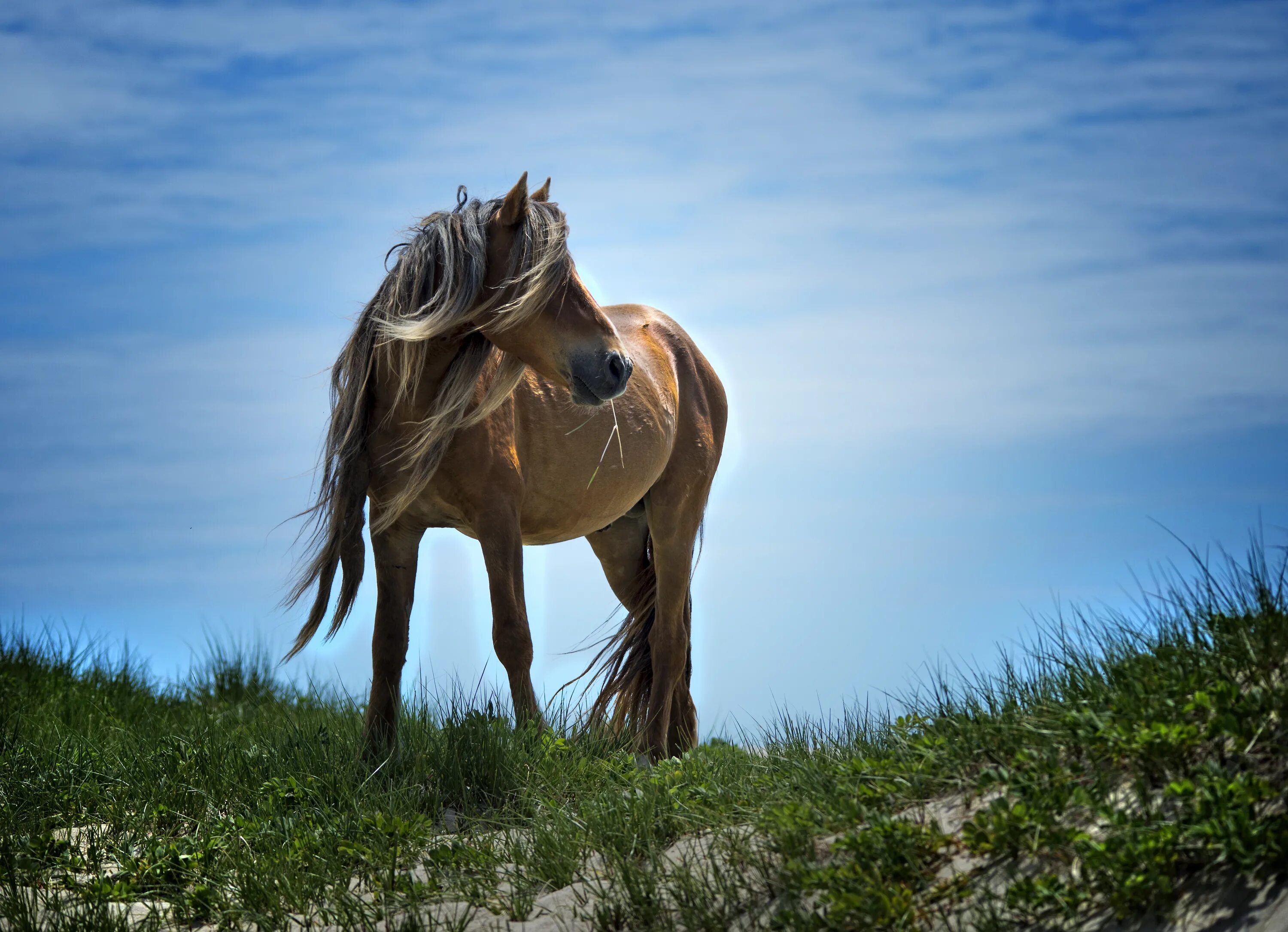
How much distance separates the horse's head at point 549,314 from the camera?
→ 205 inches

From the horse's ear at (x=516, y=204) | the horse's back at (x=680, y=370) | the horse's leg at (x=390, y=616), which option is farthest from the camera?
the horse's back at (x=680, y=370)

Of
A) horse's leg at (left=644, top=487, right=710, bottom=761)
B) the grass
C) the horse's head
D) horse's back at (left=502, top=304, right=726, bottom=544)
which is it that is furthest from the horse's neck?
horse's leg at (left=644, top=487, right=710, bottom=761)

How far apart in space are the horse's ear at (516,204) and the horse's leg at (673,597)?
104 inches

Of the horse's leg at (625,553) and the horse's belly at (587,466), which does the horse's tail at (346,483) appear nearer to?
the horse's belly at (587,466)

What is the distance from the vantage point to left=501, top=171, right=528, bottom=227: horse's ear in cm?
516

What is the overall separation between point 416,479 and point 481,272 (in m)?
1.09

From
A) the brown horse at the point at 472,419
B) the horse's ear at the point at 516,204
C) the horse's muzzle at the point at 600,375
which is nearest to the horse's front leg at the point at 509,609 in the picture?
the brown horse at the point at 472,419

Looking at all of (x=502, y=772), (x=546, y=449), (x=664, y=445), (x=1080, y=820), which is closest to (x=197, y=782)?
(x=502, y=772)

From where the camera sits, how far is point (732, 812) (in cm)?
404

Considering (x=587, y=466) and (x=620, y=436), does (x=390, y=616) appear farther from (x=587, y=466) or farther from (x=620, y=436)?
(x=620, y=436)

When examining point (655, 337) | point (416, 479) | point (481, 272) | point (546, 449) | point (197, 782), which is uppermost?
point (655, 337)

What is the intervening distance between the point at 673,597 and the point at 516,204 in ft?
10.3

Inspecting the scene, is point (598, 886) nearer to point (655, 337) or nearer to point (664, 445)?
point (664, 445)

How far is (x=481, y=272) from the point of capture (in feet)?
17.0
